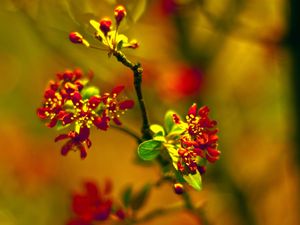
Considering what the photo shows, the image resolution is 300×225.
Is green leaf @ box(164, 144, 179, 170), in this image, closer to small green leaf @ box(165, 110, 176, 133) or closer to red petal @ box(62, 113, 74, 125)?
small green leaf @ box(165, 110, 176, 133)

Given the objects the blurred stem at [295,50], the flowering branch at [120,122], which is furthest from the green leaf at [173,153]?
the blurred stem at [295,50]

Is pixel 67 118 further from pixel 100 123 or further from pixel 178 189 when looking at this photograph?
pixel 178 189

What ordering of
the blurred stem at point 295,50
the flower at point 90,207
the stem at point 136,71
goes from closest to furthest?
the stem at point 136,71 < the flower at point 90,207 < the blurred stem at point 295,50

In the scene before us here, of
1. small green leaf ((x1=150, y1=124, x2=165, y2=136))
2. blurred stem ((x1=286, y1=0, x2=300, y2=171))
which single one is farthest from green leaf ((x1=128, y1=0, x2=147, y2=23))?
blurred stem ((x1=286, y1=0, x2=300, y2=171))

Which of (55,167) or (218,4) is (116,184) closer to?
(55,167)

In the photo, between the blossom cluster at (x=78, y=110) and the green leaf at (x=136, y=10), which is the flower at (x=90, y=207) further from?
the green leaf at (x=136, y=10)
